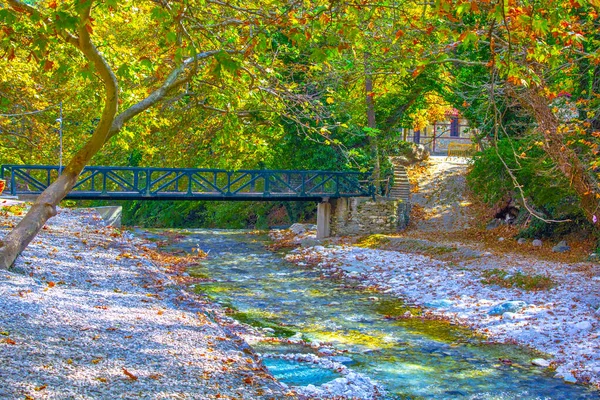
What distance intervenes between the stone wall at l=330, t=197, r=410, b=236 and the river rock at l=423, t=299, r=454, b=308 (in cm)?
1035

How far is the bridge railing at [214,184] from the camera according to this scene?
21562mm

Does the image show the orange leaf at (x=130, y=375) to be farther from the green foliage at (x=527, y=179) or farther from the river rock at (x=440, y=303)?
the green foliage at (x=527, y=179)

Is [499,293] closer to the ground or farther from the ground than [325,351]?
farther from the ground

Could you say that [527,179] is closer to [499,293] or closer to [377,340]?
[499,293]

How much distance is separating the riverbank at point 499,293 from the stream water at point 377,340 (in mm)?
477

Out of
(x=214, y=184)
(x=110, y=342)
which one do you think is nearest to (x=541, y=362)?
(x=110, y=342)

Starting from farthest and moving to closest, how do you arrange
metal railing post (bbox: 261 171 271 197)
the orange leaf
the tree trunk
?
the tree trunk → metal railing post (bbox: 261 171 271 197) → the orange leaf

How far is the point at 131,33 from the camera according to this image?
60.9 ft

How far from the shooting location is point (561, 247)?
18.3m

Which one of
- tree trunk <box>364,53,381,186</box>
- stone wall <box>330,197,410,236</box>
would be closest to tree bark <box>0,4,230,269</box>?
tree trunk <box>364,53,381,186</box>

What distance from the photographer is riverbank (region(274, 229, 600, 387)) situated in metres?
10.4

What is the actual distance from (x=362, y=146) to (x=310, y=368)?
17.9 m

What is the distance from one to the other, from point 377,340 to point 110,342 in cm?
489

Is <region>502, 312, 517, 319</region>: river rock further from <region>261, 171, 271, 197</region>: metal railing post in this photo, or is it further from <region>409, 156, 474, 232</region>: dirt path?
<region>261, 171, 271, 197</region>: metal railing post
